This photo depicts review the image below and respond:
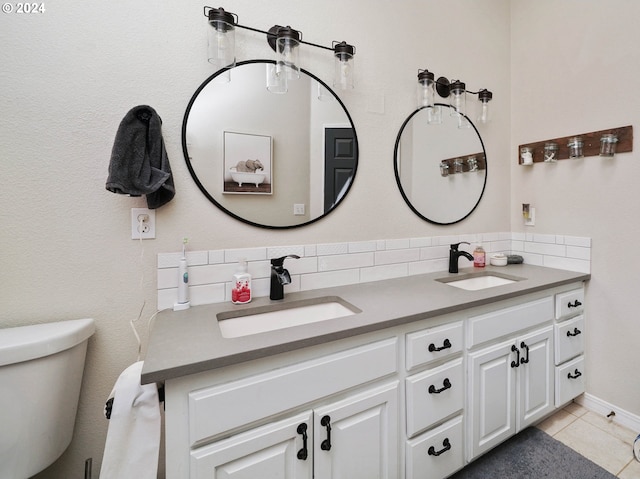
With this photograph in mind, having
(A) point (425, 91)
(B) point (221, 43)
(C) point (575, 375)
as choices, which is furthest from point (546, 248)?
(B) point (221, 43)

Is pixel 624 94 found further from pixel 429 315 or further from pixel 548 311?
pixel 429 315

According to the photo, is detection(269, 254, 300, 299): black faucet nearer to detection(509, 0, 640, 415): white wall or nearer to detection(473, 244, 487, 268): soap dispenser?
detection(473, 244, 487, 268): soap dispenser

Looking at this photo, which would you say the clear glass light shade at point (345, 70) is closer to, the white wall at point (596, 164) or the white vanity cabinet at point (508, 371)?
the white vanity cabinet at point (508, 371)

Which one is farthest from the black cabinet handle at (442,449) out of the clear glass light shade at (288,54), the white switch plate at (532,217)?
the clear glass light shade at (288,54)

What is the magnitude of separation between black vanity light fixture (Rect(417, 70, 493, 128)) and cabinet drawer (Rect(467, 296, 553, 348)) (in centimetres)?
121

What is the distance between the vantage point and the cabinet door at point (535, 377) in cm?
151

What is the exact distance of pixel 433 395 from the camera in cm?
122

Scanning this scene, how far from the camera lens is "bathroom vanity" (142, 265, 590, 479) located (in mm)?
841

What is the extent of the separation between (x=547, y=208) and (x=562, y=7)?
1291 mm

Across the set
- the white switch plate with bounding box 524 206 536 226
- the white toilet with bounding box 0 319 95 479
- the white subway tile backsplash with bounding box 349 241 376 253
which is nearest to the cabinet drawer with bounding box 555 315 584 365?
the white switch plate with bounding box 524 206 536 226

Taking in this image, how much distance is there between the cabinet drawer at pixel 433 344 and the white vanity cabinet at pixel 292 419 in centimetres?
8

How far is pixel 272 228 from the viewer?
1442 mm

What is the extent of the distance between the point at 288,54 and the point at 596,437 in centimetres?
258

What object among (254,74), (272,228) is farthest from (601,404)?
(254,74)
